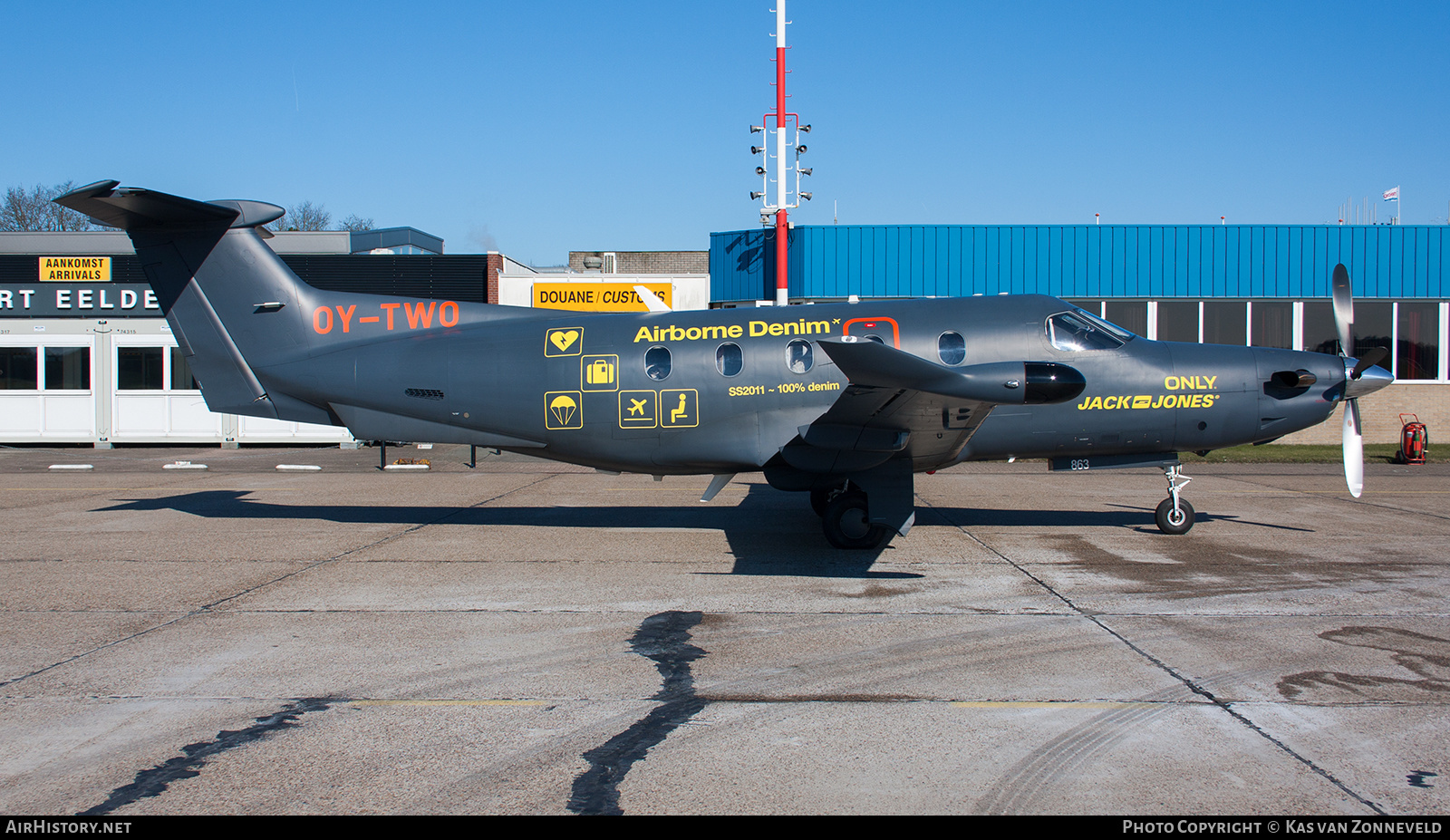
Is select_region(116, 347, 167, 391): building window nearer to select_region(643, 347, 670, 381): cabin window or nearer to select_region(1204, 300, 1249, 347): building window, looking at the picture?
select_region(643, 347, 670, 381): cabin window

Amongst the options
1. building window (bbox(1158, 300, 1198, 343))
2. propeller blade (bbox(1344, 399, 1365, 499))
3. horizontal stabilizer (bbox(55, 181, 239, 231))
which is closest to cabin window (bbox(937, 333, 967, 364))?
propeller blade (bbox(1344, 399, 1365, 499))

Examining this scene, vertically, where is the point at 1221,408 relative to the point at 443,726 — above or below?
above

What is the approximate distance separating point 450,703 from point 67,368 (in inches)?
1094

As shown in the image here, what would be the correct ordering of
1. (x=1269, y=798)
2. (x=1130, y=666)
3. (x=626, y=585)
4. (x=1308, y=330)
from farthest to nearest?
(x=1308, y=330) → (x=626, y=585) → (x=1130, y=666) → (x=1269, y=798)

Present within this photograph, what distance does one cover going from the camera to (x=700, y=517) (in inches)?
498

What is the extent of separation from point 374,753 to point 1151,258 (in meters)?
25.7

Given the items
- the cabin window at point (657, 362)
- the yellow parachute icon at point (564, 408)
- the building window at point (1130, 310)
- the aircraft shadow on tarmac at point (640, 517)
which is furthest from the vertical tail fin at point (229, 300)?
the building window at point (1130, 310)

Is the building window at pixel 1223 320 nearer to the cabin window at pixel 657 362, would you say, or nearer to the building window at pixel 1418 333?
the building window at pixel 1418 333

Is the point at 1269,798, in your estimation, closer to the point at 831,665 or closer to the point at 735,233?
the point at 831,665

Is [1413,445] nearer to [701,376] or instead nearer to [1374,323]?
[1374,323]

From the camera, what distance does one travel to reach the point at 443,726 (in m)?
4.71

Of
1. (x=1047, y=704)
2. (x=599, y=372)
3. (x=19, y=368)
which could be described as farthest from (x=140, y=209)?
(x=19, y=368)

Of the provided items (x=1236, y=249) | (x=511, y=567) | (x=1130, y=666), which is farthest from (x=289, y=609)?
(x=1236, y=249)

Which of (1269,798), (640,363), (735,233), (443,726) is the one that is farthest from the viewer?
(735,233)
